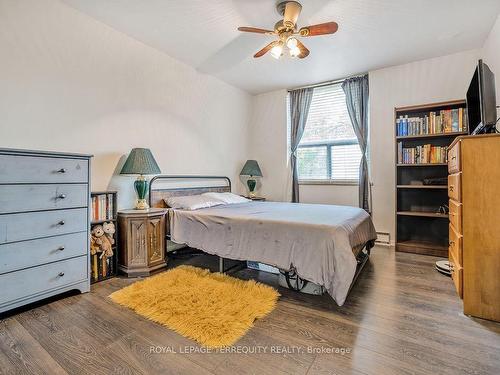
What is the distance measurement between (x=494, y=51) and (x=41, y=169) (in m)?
4.53

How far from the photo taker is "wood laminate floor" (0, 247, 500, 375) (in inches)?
53.6

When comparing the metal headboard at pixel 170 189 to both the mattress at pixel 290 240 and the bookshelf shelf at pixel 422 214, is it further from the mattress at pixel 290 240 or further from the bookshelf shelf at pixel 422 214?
the bookshelf shelf at pixel 422 214

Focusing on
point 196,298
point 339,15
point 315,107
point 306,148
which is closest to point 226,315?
point 196,298

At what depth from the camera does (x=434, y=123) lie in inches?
133

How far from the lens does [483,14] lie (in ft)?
8.47

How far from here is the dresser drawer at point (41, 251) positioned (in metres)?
1.81

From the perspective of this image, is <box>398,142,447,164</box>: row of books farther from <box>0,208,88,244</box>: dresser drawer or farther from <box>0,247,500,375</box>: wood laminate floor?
<box>0,208,88,244</box>: dresser drawer

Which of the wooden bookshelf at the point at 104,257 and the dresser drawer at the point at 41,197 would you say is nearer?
the dresser drawer at the point at 41,197

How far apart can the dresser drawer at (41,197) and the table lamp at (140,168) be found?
0.58m

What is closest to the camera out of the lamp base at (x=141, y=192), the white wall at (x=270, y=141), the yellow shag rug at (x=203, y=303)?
the yellow shag rug at (x=203, y=303)

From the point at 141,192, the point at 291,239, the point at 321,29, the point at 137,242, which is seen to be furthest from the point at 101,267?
the point at 321,29

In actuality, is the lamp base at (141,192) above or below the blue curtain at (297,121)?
below

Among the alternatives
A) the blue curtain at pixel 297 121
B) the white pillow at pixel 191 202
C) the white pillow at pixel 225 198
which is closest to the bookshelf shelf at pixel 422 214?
the blue curtain at pixel 297 121

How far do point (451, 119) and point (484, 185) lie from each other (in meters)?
1.95
